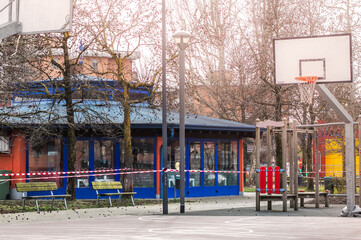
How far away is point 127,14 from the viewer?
2570 centimetres

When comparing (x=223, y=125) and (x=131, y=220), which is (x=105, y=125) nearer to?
(x=223, y=125)

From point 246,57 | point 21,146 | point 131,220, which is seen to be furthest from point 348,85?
point 131,220

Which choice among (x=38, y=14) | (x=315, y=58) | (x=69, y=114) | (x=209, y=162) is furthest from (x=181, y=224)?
(x=209, y=162)

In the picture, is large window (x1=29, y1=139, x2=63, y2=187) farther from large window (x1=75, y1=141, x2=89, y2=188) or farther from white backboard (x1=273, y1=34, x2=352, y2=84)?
white backboard (x1=273, y1=34, x2=352, y2=84)

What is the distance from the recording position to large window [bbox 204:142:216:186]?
28.9 meters

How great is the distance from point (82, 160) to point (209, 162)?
5298 millimetres

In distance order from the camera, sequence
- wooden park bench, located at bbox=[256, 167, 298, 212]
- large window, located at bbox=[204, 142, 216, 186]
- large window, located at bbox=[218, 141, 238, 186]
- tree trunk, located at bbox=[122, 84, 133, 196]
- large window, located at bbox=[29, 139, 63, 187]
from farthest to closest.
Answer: large window, located at bbox=[218, 141, 238, 186]
large window, located at bbox=[204, 142, 216, 186]
large window, located at bbox=[29, 139, 63, 187]
tree trunk, located at bbox=[122, 84, 133, 196]
wooden park bench, located at bbox=[256, 167, 298, 212]

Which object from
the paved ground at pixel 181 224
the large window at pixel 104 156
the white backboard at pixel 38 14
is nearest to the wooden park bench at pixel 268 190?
the paved ground at pixel 181 224

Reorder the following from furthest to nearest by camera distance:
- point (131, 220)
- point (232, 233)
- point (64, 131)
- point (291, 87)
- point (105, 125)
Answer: point (291, 87) → point (64, 131) → point (105, 125) → point (131, 220) → point (232, 233)

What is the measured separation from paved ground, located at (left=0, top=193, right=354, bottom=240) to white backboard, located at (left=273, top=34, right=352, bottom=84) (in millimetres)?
3795

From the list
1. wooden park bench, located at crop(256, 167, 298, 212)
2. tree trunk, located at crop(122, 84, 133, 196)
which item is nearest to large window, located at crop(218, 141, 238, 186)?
tree trunk, located at crop(122, 84, 133, 196)

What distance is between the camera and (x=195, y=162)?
93.8 feet

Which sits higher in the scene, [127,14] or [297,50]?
[127,14]

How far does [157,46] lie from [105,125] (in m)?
3.69
